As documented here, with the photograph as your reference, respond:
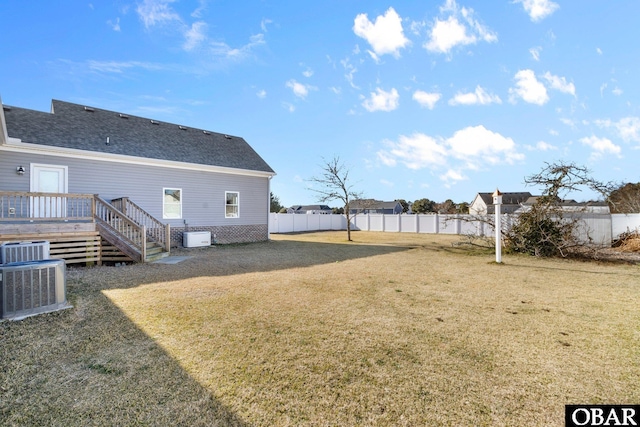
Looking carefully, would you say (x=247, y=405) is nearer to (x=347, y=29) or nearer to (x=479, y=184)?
(x=347, y=29)

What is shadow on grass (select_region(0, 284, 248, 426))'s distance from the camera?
2.10m

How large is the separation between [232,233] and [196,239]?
239cm

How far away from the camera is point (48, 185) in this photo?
9938 millimetres

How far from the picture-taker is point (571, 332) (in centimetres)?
379

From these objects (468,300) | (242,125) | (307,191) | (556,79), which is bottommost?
(468,300)

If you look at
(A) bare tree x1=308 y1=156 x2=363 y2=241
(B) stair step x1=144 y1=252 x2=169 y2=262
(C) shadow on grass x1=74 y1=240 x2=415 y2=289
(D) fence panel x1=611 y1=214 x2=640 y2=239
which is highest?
(A) bare tree x1=308 y1=156 x2=363 y2=241

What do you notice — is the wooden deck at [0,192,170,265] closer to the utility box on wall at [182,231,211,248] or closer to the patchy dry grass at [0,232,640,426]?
the utility box on wall at [182,231,211,248]

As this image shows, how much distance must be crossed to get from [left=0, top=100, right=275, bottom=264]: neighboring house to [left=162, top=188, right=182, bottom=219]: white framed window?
41 mm

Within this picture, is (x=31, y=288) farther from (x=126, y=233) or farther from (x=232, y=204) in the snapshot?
(x=232, y=204)

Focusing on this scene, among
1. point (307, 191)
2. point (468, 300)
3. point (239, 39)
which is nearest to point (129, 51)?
point (239, 39)

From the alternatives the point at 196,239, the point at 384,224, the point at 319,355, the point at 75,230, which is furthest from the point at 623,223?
the point at 75,230

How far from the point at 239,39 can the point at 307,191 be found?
11.2 m

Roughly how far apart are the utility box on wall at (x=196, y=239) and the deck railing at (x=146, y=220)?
111 cm

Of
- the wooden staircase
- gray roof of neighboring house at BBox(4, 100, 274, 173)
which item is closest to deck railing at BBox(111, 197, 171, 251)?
the wooden staircase
